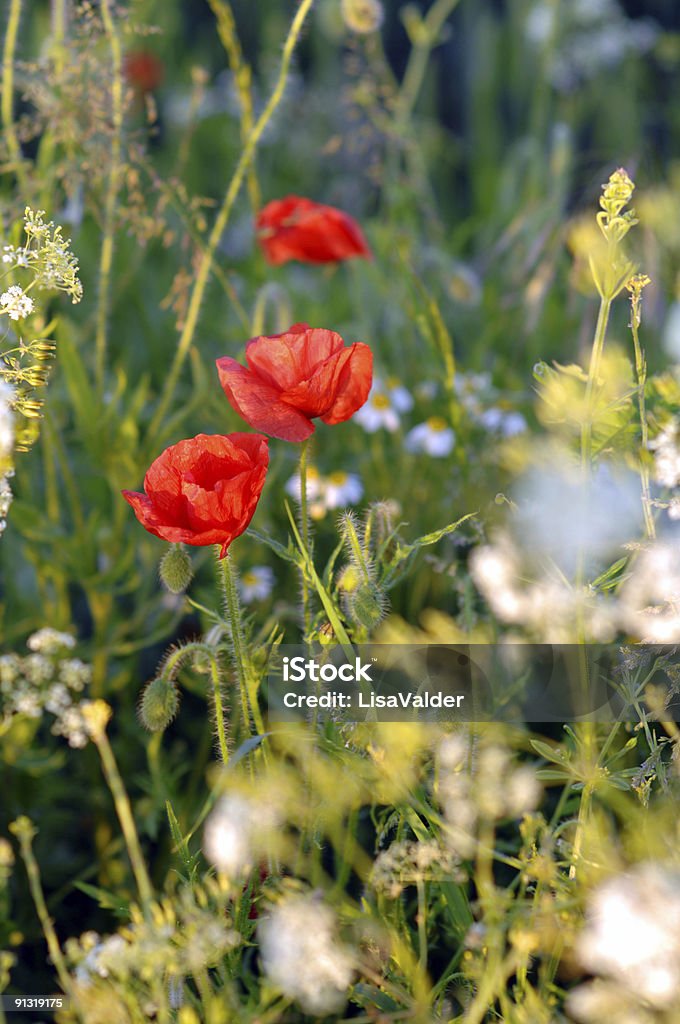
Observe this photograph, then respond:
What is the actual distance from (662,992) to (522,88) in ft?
10.4

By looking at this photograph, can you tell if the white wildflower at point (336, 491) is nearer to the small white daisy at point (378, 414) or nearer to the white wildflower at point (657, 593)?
the small white daisy at point (378, 414)

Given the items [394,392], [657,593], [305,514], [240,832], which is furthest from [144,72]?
[240,832]

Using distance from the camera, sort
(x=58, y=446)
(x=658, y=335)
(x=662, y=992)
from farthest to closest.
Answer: (x=658, y=335), (x=58, y=446), (x=662, y=992)

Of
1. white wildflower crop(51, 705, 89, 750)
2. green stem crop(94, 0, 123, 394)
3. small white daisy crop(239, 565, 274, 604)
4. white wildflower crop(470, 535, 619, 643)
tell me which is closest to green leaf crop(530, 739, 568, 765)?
white wildflower crop(470, 535, 619, 643)

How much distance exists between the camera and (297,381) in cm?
87

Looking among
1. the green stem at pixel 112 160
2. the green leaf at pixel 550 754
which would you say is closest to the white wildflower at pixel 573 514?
the green leaf at pixel 550 754

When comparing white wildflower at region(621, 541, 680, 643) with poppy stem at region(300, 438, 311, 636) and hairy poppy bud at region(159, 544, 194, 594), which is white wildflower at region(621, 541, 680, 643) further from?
hairy poppy bud at region(159, 544, 194, 594)

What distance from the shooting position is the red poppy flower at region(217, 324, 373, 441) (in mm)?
853

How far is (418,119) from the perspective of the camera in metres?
3.26

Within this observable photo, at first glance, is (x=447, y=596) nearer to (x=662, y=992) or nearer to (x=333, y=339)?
(x=333, y=339)

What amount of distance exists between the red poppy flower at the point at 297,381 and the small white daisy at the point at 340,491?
23.1 inches

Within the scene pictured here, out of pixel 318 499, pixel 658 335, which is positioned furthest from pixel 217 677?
pixel 658 335

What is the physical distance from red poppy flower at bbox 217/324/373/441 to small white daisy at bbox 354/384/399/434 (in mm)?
711

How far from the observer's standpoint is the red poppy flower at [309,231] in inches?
55.2
